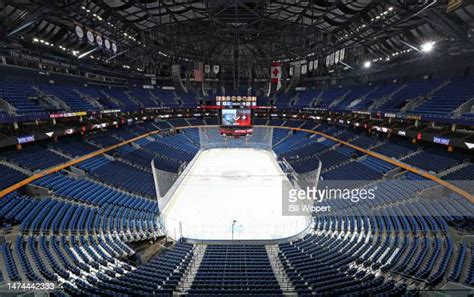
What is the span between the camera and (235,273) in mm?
10891

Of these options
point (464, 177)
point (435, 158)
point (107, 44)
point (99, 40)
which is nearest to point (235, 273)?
point (464, 177)

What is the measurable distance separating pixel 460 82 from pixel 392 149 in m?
9.41

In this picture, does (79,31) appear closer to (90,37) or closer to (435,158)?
(90,37)

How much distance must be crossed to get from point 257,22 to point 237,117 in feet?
52.1

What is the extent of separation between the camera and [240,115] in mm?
40438

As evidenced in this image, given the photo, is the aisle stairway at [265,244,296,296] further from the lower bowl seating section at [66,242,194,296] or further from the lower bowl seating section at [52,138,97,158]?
the lower bowl seating section at [52,138,97,158]

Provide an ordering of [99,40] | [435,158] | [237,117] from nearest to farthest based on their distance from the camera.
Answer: [99,40]
[435,158]
[237,117]

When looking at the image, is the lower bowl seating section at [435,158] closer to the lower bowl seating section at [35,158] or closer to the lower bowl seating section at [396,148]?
the lower bowl seating section at [396,148]

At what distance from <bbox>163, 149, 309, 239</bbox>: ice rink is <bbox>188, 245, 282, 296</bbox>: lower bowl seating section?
7.85 feet

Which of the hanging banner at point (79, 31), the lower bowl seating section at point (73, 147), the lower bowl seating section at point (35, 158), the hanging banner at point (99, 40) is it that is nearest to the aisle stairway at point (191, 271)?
the lower bowl seating section at point (35, 158)

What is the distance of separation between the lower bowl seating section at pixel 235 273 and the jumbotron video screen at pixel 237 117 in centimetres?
2779

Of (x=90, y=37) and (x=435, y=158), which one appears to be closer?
(x=90, y=37)

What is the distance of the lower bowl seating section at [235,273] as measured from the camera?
8.99 metres

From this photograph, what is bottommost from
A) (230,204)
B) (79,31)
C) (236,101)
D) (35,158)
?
(230,204)
